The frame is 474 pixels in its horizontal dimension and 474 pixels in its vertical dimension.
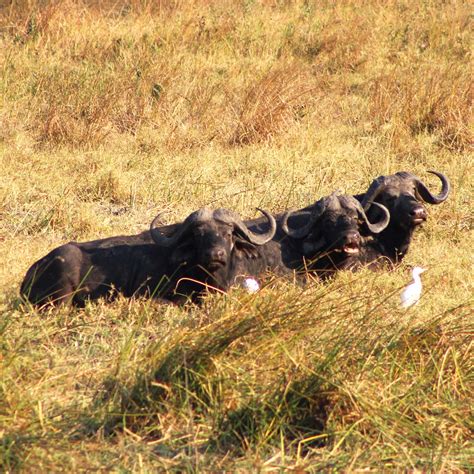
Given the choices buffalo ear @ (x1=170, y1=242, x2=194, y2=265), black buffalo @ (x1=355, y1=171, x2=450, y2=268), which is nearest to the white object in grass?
buffalo ear @ (x1=170, y1=242, x2=194, y2=265)

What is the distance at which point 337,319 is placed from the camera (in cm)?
535

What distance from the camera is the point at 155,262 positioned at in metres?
7.16

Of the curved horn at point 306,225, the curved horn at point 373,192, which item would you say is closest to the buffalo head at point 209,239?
the curved horn at point 306,225

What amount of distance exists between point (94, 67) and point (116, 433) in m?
7.59

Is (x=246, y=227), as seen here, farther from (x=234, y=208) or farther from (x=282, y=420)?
(x=282, y=420)

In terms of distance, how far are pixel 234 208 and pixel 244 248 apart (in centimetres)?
147

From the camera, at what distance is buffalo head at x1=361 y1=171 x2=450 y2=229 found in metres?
7.91

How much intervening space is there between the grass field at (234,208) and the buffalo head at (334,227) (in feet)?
0.94

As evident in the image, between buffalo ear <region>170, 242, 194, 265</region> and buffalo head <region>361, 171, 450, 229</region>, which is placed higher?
buffalo ear <region>170, 242, 194, 265</region>

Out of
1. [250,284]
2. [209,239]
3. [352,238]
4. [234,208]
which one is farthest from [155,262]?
[234,208]

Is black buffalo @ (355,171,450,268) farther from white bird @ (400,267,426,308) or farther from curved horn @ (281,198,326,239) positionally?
white bird @ (400,267,426,308)

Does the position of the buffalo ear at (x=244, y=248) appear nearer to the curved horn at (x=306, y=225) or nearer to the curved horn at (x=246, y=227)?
the curved horn at (x=246, y=227)

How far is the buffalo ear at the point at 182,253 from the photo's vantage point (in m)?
7.04

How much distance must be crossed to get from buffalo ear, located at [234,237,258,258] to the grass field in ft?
2.04
